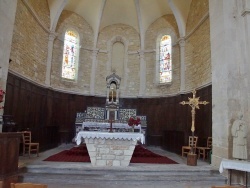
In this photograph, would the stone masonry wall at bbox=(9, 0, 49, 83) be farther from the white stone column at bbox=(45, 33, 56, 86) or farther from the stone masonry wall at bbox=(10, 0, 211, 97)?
the white stone column at bbox=(45, 33, 56, 86)

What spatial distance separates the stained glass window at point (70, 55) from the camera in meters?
13.0

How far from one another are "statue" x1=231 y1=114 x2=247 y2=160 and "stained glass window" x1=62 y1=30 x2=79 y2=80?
9782 millimetres

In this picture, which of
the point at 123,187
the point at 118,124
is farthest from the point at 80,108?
the point at 123,187

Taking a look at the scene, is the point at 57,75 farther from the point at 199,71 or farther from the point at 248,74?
the point at 248,74

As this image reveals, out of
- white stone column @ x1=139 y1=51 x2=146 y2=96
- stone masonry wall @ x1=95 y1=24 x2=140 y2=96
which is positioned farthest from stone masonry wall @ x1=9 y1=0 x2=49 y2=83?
white stone column @ x1=139 y1=51 x2=146 y2=96

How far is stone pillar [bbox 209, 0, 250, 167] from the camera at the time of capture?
646 cm

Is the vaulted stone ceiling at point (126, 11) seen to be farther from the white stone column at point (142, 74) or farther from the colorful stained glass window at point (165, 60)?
→ the white stone column at point (142, 74)

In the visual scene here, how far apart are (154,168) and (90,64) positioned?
356 inches

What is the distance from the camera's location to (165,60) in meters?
13.2

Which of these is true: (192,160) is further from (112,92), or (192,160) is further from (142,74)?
(142,74)

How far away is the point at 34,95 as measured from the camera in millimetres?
10031

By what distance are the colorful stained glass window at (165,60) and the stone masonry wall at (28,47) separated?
681 centimetres

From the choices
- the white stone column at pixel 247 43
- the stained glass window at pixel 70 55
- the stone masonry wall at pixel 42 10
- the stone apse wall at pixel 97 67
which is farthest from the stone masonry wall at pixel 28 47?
the white stone column at pixel 247 43

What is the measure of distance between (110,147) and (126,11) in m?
10.1
